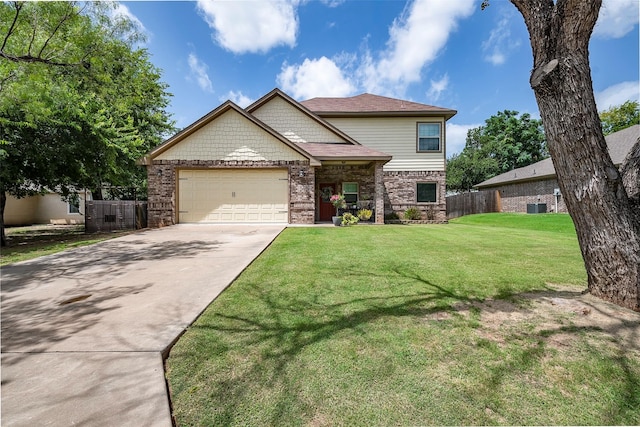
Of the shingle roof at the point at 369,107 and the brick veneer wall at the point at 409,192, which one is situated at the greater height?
the shingle roof at the point at 369,107

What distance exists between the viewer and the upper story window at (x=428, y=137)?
15.3 meters

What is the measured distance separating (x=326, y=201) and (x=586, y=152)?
1262 centimetres

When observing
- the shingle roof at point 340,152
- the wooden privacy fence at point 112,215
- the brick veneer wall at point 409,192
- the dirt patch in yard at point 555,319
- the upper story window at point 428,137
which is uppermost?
the upper story window at point 428,137

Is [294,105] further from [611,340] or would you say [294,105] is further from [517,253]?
[611,340]

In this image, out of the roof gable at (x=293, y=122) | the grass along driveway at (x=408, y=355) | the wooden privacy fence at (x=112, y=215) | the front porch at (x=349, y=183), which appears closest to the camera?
the grass along driveway at (x=408, y=355)

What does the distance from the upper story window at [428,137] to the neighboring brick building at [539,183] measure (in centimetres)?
738

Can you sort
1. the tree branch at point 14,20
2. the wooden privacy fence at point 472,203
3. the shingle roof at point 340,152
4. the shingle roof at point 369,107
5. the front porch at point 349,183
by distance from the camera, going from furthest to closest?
the wooden privacy fence at point 472,203, the shingle roof at point 369,107, the front porch at point 349,183, the shingle roof at point 340,152, the tree branch at point 14,20

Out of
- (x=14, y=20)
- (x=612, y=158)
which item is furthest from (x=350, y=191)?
(x=612, y=158)

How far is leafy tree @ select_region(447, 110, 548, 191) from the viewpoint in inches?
1347

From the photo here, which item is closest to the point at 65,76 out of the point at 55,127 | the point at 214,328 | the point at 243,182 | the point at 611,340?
the point at 55,127

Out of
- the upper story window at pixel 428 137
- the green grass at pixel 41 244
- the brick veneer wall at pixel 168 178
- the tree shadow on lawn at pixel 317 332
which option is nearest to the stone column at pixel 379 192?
the brick veneer wall at pixel 168 178

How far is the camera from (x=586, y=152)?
112 inches

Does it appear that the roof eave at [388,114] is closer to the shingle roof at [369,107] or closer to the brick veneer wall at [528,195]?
the shingle roof at [369,107]

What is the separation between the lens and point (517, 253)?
590 cm
